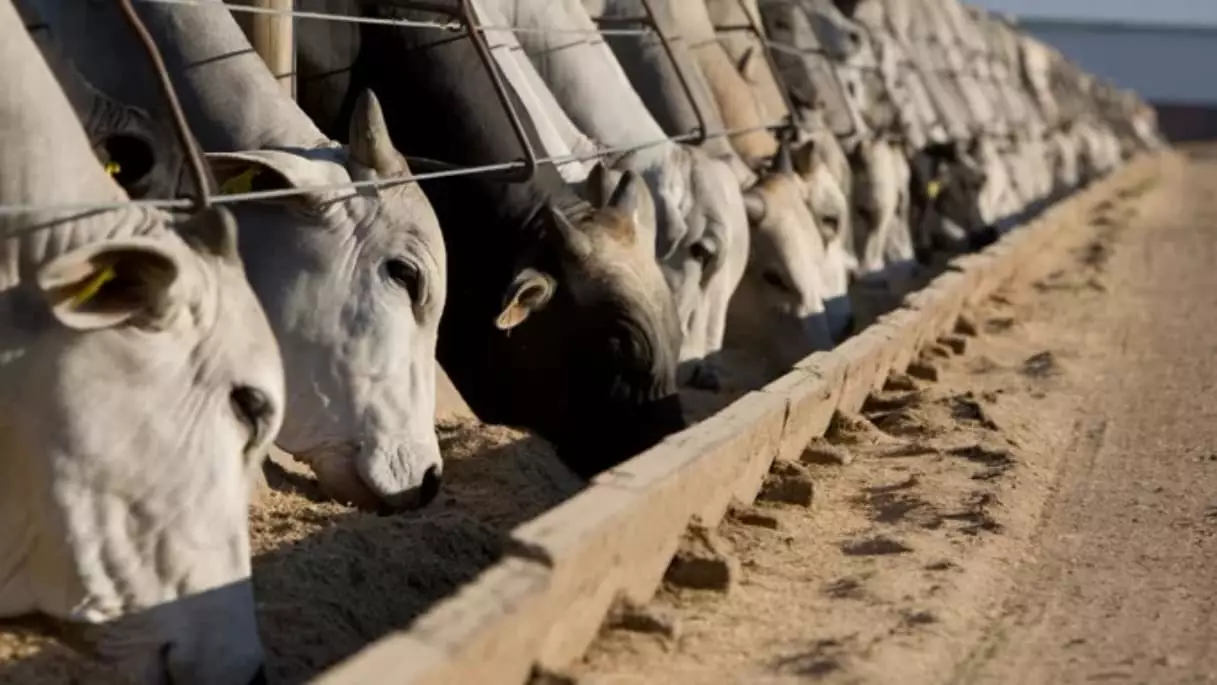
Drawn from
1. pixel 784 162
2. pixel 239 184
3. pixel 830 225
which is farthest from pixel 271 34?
pixel 830 225

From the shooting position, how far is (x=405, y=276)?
19.0ft

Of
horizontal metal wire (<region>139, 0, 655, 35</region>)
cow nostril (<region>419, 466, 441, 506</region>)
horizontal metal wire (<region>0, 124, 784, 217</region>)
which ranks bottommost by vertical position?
cow nostril (<region>419, 466, 441, 506</region>)

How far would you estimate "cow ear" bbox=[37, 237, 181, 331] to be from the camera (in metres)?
3.92

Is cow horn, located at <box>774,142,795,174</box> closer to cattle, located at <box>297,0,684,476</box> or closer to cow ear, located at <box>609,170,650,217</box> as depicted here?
cattle, located at <box>297,0,684,476</box>

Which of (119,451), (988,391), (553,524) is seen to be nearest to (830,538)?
(553,524)

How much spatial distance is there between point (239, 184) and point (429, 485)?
0.91 metres

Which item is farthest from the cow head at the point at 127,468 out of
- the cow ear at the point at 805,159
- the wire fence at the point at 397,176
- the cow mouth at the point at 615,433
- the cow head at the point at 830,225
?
the cow ear at the point at 805,159

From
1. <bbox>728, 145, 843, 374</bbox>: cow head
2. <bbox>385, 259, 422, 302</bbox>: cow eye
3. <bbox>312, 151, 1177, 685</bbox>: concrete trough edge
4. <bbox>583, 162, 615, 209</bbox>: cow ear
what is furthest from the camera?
<bbox>728, 145, 843, 374</bbox>: cow head

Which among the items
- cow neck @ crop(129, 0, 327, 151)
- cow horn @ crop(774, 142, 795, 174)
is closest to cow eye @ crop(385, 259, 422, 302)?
cow neck @ crop(129, 0, 327, 151)

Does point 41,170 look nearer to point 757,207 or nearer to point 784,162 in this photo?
point 757,207

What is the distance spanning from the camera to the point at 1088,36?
83.4 m

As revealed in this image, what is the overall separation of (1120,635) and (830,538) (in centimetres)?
98

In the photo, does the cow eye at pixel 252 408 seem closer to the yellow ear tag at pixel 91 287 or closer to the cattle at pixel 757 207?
the yellow ear tag at pixel 91 287

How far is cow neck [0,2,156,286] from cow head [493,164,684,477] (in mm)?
2489
